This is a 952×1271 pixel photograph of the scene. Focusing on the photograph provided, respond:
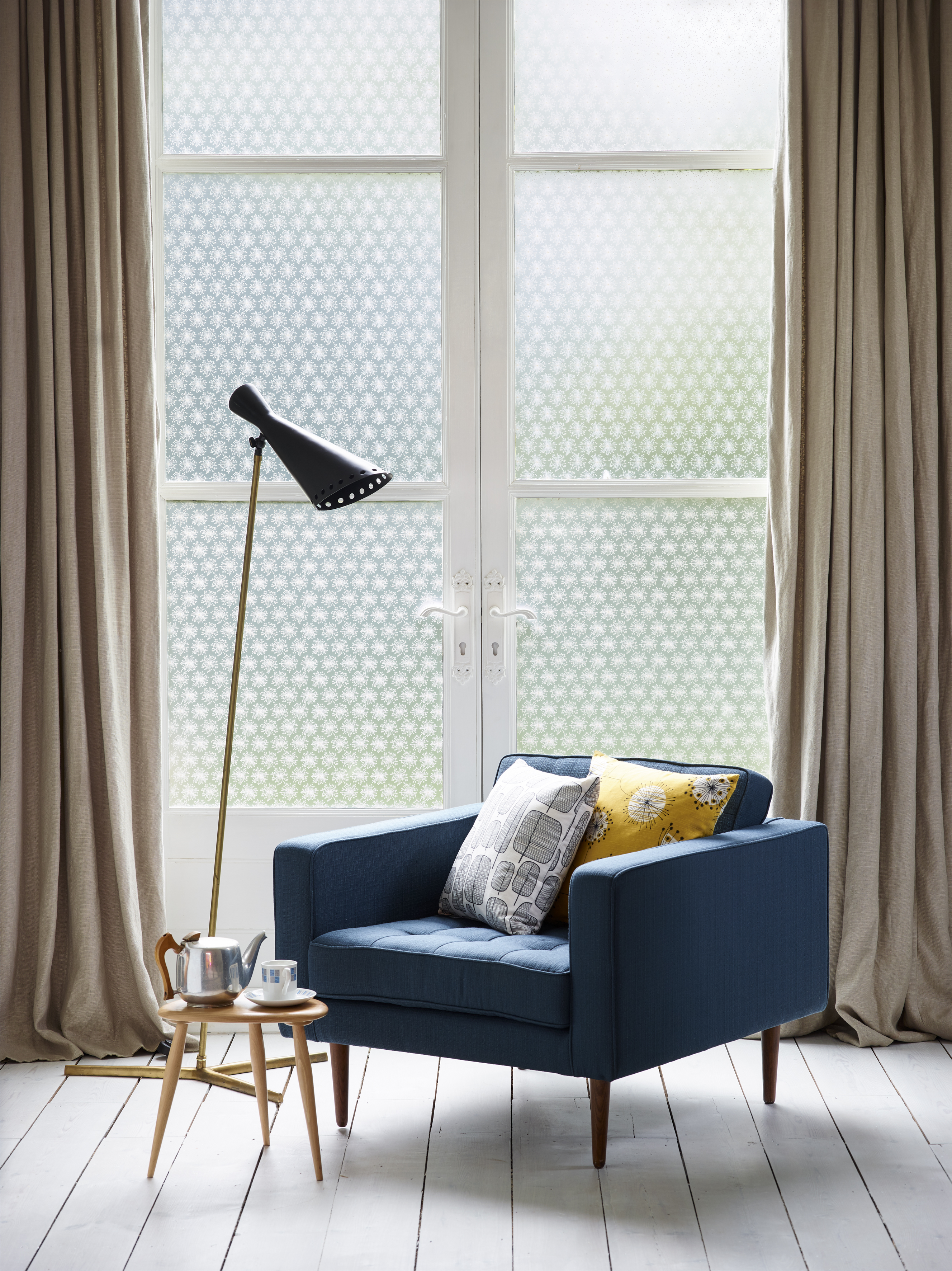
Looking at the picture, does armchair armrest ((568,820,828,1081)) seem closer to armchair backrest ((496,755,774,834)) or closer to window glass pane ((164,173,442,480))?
armchair backrest ((496,755,774,834))

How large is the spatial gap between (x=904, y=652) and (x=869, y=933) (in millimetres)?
695

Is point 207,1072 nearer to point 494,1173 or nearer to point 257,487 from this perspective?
point 494,1173

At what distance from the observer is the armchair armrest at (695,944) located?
89.9 inches

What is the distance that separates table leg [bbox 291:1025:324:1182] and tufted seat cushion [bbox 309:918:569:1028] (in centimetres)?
20

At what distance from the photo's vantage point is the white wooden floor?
2084mm

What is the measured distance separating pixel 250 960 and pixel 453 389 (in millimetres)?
1647

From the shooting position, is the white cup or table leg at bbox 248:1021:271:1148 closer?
the white cup

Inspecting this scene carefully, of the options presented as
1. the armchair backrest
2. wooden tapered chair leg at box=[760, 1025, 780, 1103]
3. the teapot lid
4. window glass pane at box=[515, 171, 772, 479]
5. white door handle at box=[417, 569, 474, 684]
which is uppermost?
window glass pane at box=[515, 171, 772, 479]

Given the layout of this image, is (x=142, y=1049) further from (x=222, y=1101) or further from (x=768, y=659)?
(x=768, y=659)

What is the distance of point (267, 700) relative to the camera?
346cm

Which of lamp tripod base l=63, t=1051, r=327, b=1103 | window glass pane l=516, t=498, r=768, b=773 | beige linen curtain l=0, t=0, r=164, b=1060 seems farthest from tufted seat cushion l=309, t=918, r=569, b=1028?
window glass pane l=516, t=498, r=768, b=773

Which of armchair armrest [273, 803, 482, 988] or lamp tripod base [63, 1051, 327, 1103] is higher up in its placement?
armchair armrest [273, 803, 482, 988]

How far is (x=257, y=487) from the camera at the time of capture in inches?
111

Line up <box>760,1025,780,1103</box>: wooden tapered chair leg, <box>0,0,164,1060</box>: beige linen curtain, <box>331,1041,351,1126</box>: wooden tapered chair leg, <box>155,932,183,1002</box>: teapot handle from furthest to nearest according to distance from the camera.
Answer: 1. <box>0,0,164,1060</box>: beige linen curtain
2. <box>760,1025,780,1103</box>: wooden tapered chair leg
3. <box>331,1041,351,1126</box>: wooden tapered chair leg
4. <box>155,932,183,1002</box>: teapot handle
